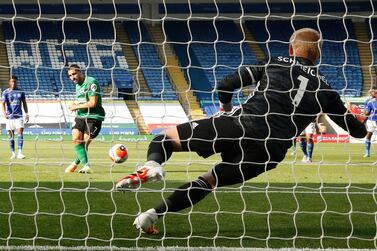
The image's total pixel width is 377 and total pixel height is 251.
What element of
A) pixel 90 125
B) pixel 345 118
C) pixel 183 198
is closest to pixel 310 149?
pixel 90 125

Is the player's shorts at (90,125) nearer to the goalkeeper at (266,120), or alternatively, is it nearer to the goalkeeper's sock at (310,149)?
the goalkeeper's sock at (310,149)

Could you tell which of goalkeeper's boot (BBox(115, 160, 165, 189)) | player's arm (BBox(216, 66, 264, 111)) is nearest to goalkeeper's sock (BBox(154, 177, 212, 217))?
goalkeeper's boot (BBox(115, 160, 165, 189))

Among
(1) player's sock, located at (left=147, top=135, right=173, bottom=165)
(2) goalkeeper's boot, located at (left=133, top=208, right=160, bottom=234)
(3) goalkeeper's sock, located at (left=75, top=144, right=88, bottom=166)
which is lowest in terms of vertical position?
(2) goalkeeper's boot, located at (left=133, top=208, right=160, bottom=234)

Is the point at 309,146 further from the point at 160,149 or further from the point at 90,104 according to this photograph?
the point at 160,149

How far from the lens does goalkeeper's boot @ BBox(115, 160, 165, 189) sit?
184 inches

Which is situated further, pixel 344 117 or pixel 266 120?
pixel 344 117

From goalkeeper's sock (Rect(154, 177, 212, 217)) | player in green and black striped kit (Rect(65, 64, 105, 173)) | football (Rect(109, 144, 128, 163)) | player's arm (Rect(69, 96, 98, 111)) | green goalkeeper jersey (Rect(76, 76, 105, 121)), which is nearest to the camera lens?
goalkeeper's sock (Rect(154, 177, 212, 217))

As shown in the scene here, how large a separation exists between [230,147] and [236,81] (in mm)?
568

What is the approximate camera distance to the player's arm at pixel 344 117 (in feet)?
17.4

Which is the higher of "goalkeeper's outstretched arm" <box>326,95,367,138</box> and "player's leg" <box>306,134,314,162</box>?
"player's leg" <box>306,134,314,162</box>

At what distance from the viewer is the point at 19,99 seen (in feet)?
49.4

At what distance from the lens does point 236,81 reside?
16.3 ft

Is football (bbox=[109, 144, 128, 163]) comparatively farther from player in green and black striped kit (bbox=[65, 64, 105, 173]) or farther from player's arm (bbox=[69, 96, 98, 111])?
player in green and black striped kit (bbox=[65, 64, 105, 173])

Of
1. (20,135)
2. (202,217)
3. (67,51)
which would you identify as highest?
(67,51)
